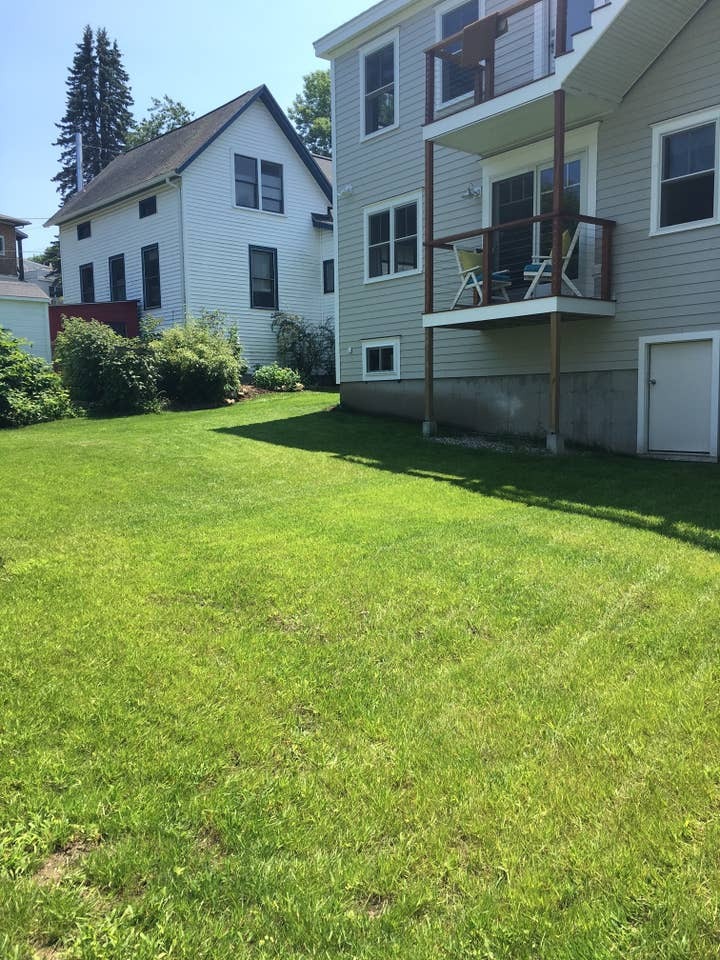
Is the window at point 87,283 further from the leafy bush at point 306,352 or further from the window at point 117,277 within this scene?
the leafy bush at point 306,352

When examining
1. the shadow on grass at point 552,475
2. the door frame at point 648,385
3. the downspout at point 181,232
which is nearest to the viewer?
the shadow on grass at point 552,475

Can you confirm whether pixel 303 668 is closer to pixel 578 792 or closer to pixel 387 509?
pixel 578 792

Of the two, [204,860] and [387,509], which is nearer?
[204,860]

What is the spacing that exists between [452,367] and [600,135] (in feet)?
14.3

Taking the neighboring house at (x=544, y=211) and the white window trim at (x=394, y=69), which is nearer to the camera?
the neighboring house at (x=544, y=211)

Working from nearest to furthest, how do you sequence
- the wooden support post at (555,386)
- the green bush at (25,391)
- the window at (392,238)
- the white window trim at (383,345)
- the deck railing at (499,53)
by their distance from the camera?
the wooden support post at (555,386), the deck railing at (499,53), the green bush at (25,391), the window at (392,238), the white window trim at (383,345)

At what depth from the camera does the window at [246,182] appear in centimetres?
2241

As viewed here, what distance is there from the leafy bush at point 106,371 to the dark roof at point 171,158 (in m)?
7.70

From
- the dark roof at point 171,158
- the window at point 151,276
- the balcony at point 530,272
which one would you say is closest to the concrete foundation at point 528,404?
the balcony at point 530,272

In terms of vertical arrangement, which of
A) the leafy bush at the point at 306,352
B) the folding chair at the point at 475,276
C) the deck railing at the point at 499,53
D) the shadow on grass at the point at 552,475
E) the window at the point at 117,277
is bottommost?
the shadow on grass at the point at 552,475

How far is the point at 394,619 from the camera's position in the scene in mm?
4035

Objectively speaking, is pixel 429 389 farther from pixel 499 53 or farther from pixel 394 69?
pixel 394 69

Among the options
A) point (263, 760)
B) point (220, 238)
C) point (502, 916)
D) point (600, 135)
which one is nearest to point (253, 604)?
point (263, 760)

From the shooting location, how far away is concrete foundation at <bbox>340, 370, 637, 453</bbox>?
10688mm
